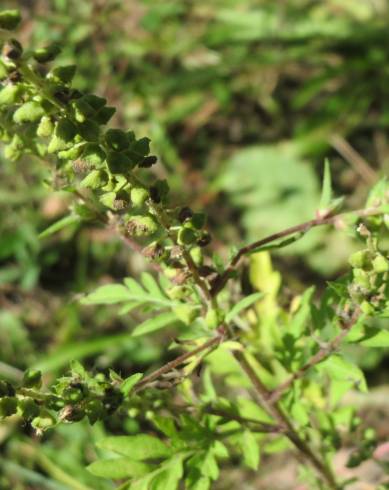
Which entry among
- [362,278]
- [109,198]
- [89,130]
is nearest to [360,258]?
[362,278]

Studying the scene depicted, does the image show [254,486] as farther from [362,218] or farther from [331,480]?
[362,218]

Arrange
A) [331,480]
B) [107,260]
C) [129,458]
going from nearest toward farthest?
[129,458] → [331,480] → [107,260]

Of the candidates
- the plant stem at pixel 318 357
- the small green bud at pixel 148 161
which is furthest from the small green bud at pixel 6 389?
the plant stem at pixel 318 357

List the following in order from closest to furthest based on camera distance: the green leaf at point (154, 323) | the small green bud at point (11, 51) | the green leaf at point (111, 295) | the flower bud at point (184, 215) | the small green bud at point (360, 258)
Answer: the small green bud at point (11, 51)
the small green bud at point (360, 258)
the flower bud at point (184, 215)
the green leaf at point (154, 323)
the green leaf at point (111, 295)

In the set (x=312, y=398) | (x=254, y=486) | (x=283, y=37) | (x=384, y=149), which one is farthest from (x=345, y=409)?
(x=283, y=37)

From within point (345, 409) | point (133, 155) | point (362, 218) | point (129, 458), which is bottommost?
point (345, 409)

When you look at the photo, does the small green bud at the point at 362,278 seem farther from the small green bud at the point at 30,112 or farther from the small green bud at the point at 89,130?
the small green bud at the point at 30,112

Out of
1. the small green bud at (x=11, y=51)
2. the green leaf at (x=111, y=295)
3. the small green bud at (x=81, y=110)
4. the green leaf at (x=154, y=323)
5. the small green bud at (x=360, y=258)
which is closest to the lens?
the small green bud at (x=11, y=51)
